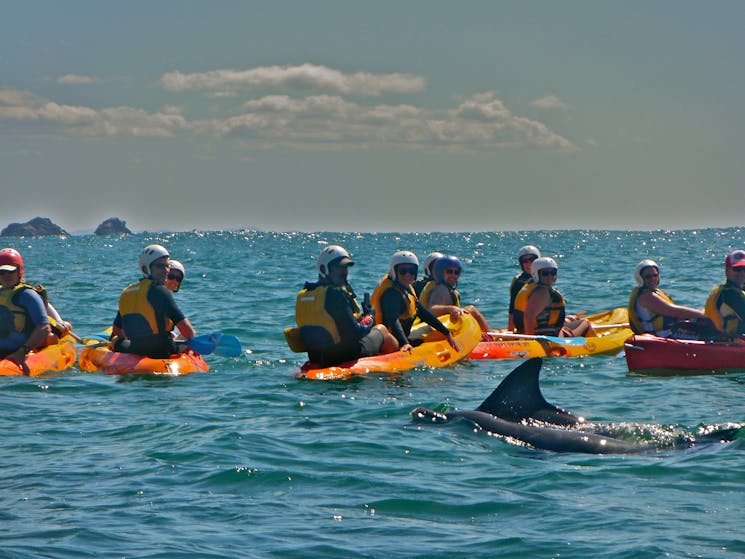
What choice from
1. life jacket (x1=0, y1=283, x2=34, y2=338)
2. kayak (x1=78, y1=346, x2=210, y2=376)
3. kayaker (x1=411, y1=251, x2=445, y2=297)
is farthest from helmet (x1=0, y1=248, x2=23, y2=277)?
kayaker (x1=411, y1=251, x2=445, y2=297)

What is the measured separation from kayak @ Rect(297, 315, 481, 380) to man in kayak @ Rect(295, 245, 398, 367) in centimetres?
22

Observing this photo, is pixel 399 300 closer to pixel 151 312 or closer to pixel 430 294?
pixel 430 294

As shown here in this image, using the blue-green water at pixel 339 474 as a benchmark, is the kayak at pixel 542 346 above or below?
above

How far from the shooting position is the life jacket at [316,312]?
591 inches

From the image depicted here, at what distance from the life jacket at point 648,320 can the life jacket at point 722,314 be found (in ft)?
2.52

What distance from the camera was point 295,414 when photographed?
40.4ft

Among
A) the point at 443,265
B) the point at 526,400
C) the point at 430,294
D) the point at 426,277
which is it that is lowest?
the point at 526,400

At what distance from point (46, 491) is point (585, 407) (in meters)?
6.53

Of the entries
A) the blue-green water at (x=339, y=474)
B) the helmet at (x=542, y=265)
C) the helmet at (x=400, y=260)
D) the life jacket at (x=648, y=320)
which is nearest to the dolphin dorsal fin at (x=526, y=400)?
the blue-green water at (x=339, y=474)

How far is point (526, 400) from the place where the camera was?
1077 centimetres

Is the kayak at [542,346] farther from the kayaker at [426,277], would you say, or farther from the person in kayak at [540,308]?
the kayaker at [426,277]

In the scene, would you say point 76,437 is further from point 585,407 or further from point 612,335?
point 612,335

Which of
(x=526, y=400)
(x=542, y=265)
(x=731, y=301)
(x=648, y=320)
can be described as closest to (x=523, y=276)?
(x=542, y=265)

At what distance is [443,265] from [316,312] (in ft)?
12.2
